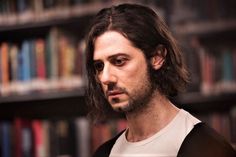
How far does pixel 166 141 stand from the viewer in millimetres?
1145

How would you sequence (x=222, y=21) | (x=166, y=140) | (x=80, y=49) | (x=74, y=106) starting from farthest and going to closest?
(x=74, y=106) < (x=80, y=49) < (x=222, y=21) < (x=166, y=140)

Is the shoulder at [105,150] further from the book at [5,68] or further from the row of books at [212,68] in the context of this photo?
the book at [5,68]

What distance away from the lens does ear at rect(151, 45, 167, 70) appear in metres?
1.27

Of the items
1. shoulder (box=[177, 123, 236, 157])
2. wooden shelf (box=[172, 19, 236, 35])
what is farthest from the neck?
wooden shelf (box=[172, 19, 236, 35])

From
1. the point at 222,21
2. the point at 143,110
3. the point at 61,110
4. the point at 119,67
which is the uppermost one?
the point at 222,21

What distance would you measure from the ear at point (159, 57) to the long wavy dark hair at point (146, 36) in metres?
0.01

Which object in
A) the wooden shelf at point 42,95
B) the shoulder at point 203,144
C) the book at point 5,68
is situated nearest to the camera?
the shoulder at point 203,144

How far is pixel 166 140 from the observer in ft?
3.76

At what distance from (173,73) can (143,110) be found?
0.55 ft

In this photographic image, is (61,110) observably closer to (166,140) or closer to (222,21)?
(222,21)

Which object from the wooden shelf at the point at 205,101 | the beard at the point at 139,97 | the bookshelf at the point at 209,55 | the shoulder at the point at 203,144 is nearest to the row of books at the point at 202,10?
the bookshelf at the point at 209,55

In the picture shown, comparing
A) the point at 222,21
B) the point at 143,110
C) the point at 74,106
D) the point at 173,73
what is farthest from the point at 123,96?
A: the point at 74,106

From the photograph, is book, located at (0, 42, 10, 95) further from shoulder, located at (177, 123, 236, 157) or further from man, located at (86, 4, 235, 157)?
shoulder, located at (177, 123, 236, 157)

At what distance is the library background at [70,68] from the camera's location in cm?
184
